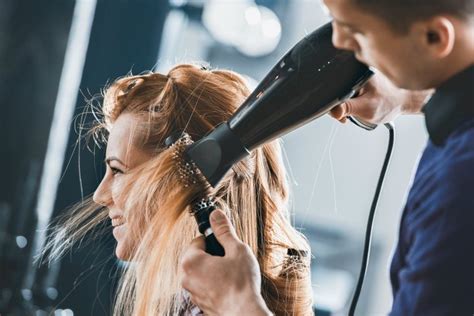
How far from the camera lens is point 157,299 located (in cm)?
100

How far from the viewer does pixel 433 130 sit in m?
0.51

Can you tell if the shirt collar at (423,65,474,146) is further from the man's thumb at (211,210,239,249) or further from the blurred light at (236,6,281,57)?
the blurred light at (236,6,281,57)

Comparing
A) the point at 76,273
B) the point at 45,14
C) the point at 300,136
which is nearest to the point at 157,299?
the point at 76,273

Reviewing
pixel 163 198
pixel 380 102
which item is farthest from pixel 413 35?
pixel 163 198

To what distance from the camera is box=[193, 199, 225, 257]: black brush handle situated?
0.73 meters

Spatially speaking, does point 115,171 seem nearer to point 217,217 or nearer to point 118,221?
point 118,221

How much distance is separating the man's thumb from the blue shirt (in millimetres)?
225

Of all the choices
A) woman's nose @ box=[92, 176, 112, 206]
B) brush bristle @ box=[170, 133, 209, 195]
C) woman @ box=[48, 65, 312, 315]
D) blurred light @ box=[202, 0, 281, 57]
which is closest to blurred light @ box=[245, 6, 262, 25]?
blurred light @ box=[202, 0, 281, 57]

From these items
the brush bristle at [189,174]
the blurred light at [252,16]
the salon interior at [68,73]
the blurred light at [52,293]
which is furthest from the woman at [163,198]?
the blurred light at [252,16]

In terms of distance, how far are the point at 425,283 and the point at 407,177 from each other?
8.72 ft

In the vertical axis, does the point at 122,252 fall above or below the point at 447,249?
below

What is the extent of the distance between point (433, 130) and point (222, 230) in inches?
10.4

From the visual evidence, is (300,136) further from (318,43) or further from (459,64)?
(459,64)

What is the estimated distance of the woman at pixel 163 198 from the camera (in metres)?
0.99
